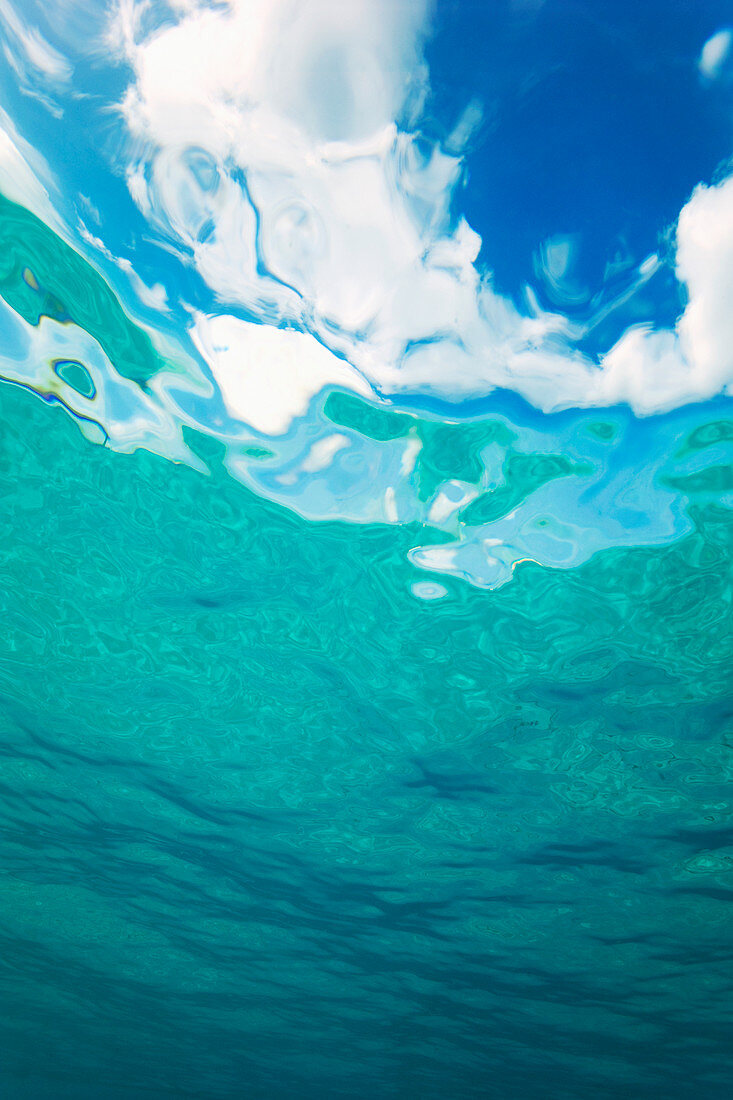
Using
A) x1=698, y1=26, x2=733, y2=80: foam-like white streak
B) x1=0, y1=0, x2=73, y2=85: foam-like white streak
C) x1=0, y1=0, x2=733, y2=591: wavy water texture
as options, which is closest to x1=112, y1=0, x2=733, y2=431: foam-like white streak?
x1=0, y1=0, x2=733, y2=591: wavy water texture

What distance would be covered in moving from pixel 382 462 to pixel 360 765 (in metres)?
6.32

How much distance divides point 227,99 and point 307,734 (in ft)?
28.8

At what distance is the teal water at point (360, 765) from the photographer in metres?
8.03

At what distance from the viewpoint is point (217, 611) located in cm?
911

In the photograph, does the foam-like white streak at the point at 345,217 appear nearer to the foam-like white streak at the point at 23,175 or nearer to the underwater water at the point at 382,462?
the underwater water at the point at 382,462

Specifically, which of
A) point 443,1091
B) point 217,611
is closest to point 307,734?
point 217,611

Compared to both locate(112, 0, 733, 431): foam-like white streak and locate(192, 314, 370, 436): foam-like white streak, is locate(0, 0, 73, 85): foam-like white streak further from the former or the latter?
locate(192, 314, 370, 436): foam-like white streak

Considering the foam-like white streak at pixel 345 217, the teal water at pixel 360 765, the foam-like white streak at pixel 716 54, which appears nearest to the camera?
the foam-like white streak at pixel 716 54

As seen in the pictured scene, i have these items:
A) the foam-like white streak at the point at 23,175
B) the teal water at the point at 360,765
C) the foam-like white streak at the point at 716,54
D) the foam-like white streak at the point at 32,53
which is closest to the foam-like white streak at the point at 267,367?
the teal water at the point at 360,765

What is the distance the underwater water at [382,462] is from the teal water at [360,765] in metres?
0.07

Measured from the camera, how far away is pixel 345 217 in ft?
17.3

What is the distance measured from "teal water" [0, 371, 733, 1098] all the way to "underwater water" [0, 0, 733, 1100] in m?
0.07

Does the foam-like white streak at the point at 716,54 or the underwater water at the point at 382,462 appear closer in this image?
the foam-like white streak at the point at 716,54

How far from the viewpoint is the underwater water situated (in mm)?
4793
